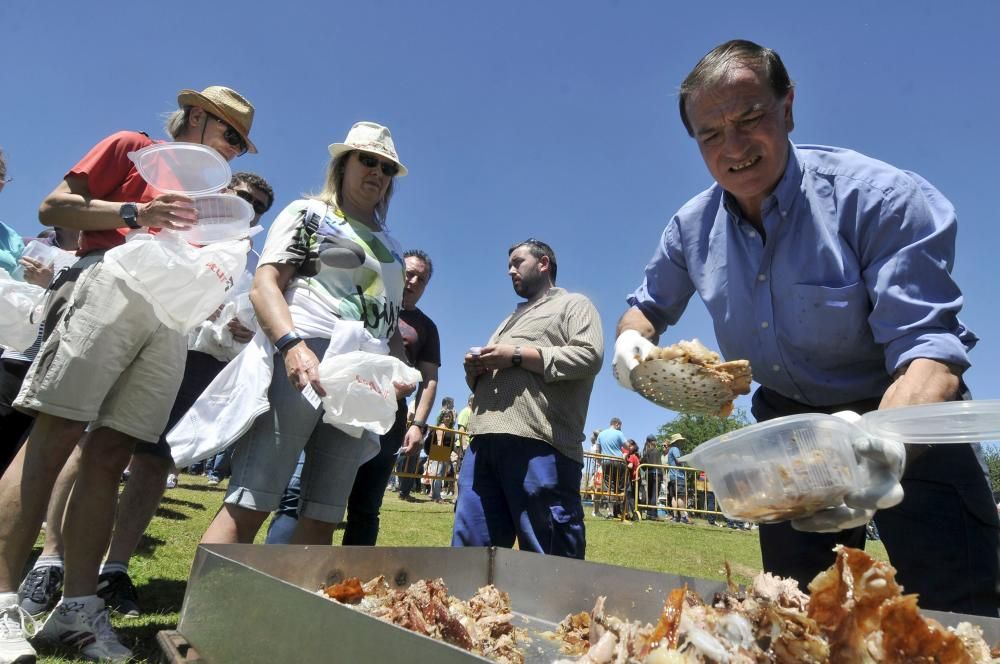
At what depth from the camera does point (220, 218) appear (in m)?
2.66

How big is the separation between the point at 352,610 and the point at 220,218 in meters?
2.13

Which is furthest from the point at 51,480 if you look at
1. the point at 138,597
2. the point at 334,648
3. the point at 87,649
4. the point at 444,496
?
the point at 444,496

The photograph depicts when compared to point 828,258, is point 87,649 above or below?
below

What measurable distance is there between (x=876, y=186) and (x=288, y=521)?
2.54 metres

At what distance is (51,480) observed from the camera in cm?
211

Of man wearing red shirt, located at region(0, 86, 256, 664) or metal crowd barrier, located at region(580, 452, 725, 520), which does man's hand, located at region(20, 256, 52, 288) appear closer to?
man wearing red shirt, located at region(0, 86, 256, 664)

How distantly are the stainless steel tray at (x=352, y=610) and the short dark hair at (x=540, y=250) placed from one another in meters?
2.07

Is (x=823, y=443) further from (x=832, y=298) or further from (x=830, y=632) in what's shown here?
(x=832, y=298)

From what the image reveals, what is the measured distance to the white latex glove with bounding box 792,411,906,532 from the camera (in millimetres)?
1186

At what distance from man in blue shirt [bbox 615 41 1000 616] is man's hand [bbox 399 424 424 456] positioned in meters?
1.91

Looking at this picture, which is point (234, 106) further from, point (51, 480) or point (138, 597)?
point (138, 597)

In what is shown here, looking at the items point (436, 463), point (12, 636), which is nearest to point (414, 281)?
point (12, 636)

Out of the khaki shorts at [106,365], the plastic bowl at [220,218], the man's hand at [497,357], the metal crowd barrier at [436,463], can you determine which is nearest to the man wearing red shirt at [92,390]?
the khaki shorts at [106,365]

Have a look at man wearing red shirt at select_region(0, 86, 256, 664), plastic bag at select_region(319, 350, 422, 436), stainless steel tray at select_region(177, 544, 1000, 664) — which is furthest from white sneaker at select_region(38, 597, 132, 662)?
plastic bag at select_region(319, 350, 422, 436)
